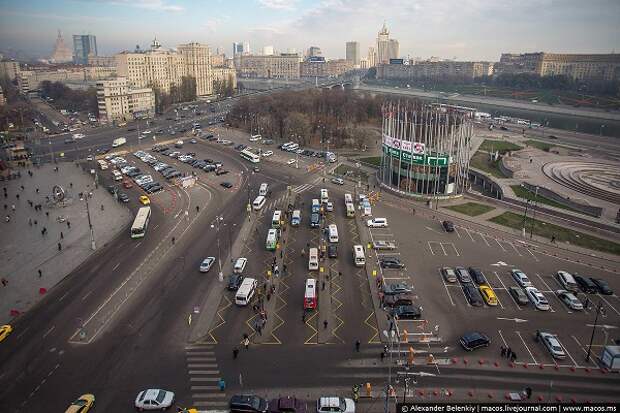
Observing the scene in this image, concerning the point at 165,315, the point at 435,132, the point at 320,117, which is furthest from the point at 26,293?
the point at 320,117

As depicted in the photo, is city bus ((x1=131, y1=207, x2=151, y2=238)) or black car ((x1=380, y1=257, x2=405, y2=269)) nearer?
black car ((x1=380, y1=257, x2=405, y2=269))

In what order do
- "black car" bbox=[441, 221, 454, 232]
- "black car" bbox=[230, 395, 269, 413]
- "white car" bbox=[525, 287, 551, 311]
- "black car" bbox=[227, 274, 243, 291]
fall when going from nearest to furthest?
1. "black car" bbox=[230, 395, 269, 413]
2. "white car" bbox=[525, 287, 551, 311]
3. "black car" bbox=[227, 274, 243, 291]
4. "black car" bbox=[441, 221, 454, 232]

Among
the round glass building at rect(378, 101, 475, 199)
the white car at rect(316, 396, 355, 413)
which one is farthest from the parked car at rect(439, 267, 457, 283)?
the round glass building at rect(378, 101, 475, 199)

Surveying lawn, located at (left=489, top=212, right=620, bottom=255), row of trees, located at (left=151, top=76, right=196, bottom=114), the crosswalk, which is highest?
row of trees, located at (left=151, top=76, right=196, bottom=114)

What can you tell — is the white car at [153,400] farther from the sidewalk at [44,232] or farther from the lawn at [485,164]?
the lawn at [485,164]

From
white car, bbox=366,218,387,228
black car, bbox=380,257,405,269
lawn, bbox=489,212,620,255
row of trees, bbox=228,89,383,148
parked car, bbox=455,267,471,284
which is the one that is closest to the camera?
parked car, bbox=455,267,471,284

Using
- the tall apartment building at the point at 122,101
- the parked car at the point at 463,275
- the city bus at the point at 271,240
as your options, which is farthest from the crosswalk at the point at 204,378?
the tall apartment building at the point at 122,101

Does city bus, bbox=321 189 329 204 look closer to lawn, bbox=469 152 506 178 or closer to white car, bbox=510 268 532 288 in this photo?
white car, bbox=510 268 532 288
